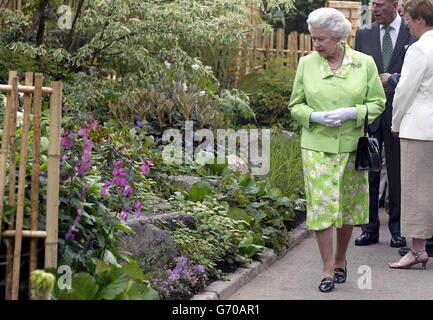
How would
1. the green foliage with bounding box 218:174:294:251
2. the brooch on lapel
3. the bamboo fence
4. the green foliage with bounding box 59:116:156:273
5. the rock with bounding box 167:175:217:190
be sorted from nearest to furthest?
1. the green foliage with bounding box 59:116:156:273
2. the brooch on lapel
3. the green foliage with bounding box 218:174:294:251
4. the rock with bounding box 167:175:217:190
5. the bamboo fence

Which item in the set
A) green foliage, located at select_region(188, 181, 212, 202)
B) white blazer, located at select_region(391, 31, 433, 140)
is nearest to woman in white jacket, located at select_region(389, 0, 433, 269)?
white blazer, located at select_region(391, 31, 433, 140)

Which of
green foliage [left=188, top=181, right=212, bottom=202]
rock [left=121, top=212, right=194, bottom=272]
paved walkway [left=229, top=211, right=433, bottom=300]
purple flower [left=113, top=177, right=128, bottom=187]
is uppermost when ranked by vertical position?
purple flower [left=113, top=177, right=128, bottom=187]

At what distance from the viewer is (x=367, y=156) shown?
23.6 ft

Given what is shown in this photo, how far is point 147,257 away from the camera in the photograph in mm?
6797

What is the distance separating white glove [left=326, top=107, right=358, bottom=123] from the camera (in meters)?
7.14

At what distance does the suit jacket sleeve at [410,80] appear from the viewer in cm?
782

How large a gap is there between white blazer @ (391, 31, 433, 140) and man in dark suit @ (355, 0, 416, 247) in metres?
1.11

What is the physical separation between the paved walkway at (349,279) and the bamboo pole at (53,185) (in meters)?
1.85

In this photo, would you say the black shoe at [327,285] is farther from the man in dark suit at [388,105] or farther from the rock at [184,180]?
the rock at [184,180]

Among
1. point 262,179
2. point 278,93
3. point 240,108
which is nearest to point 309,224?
point 262,179

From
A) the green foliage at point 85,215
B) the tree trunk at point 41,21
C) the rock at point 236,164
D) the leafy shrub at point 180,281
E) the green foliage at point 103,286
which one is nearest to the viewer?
the green foliage at point 103,286

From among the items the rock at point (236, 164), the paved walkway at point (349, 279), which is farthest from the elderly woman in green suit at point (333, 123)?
the rock at point (236, 164)

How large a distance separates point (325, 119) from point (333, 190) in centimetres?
47

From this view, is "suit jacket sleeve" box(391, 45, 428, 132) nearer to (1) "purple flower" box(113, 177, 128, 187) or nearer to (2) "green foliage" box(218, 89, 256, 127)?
(1) "purple flower" box(113, 177, 128, 187)
